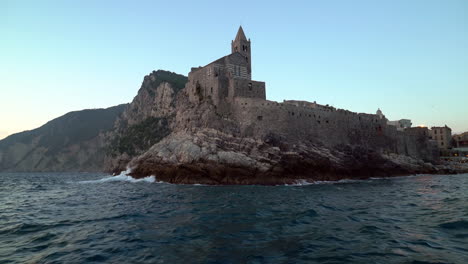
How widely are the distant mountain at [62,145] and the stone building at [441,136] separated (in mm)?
129725

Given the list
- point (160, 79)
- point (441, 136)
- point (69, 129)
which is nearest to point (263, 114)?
point (160, 79)

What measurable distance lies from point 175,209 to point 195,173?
18.3 metres

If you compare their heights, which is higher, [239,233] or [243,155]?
[243,155]

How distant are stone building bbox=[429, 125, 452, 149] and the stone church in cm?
7643

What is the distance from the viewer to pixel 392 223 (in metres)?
13.6

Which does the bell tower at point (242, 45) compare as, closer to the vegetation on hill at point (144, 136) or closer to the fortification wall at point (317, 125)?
the fortification wall at point (317, 125)

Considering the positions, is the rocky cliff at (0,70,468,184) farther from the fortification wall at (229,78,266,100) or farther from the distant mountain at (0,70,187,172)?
the distant mountain at (0,70,187,172)

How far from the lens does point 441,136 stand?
93.2 metres

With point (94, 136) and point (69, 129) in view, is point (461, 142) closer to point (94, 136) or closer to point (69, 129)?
point (94, 136)

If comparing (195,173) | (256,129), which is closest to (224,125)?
(256,129)

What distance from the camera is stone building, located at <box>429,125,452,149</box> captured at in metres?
92.9

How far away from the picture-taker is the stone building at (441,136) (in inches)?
3656

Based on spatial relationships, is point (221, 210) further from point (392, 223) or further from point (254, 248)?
point (392, 223)

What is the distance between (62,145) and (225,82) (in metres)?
144
